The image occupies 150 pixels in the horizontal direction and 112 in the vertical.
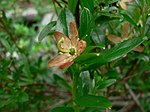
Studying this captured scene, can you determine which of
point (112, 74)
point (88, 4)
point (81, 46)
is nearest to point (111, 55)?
point (81, 46)

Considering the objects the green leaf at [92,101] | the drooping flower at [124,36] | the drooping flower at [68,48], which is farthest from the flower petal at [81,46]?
the drooping flower at [124,36]

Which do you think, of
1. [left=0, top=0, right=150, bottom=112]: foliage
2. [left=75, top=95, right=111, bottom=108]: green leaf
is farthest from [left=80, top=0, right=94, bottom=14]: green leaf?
[left=75, top=95, right=111, bottom=108]: green leaf

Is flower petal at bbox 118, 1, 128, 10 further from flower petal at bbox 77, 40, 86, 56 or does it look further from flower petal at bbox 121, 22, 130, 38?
flower petal at bbox 77, 40, 86, 56

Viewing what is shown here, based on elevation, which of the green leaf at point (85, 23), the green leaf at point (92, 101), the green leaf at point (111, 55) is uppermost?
the green leaf at point (85, 23)

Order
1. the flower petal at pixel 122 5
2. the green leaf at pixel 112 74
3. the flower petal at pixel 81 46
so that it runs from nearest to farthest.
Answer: the flower petal at pixel 81 46 < the flower petal at pixel 122 5 < the green leaf at pixel 112 74

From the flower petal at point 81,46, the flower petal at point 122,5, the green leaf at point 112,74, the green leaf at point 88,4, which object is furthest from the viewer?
the green leaf at point 112,74

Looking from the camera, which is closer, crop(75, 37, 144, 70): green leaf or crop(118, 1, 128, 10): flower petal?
crop(75, 37, 144, 70): green leaf

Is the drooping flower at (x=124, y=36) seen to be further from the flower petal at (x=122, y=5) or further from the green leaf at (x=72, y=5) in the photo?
the green leaf at (x=72, y=5)
